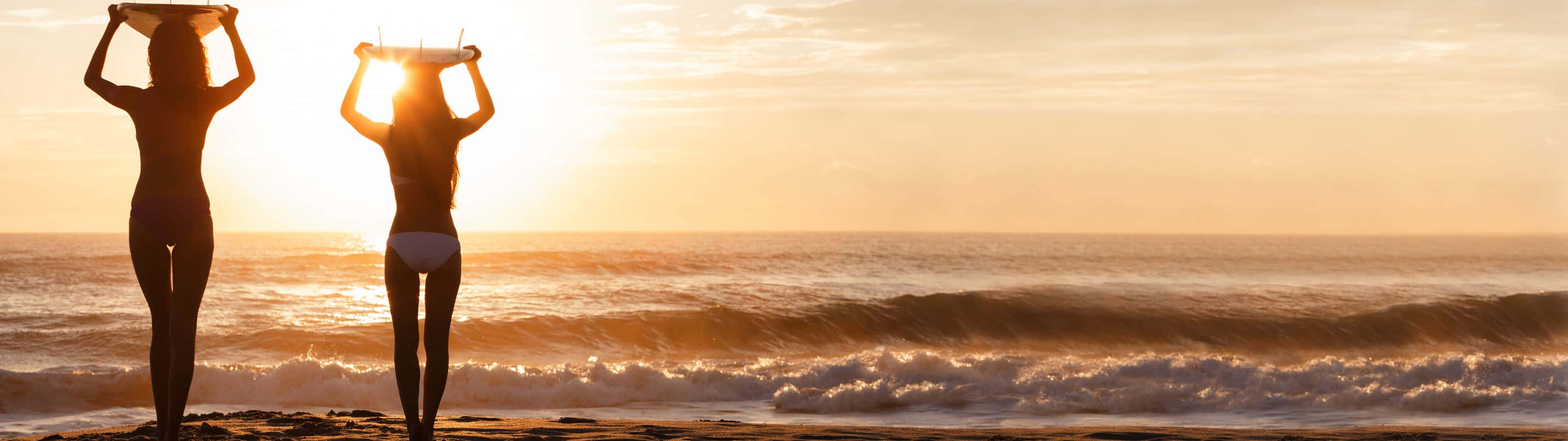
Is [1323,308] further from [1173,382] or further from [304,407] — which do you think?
[304,407]

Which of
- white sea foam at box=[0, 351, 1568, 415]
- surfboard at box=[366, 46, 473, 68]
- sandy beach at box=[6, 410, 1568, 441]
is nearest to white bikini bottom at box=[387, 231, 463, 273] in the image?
surfboard at box=[366, 46, 473, 68]

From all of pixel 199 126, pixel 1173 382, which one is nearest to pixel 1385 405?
pixel 1173 382

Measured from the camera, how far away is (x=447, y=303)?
4.50 metres

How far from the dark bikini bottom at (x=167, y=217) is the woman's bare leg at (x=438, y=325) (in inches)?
38.7

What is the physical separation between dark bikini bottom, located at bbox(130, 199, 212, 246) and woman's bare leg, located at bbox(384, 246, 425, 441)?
2.61 ft

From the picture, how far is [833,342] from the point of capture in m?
18.9

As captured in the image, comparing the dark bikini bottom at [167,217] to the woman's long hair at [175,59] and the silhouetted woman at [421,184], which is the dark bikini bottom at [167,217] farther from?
the silhouetted woman at [421,184]

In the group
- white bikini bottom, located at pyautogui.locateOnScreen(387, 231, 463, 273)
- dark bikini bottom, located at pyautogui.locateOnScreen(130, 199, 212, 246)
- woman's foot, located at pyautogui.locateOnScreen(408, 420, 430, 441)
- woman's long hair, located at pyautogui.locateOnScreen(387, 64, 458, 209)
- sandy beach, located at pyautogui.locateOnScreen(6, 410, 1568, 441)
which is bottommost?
sandy beach, located at pyautogui.locateOnScreen(6, 410, 1568, 441)

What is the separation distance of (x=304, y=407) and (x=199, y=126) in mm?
7581

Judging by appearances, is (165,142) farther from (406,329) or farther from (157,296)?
(406,329)

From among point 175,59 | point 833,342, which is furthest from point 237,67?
point 833,342

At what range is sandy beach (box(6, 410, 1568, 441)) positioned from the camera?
6879mm

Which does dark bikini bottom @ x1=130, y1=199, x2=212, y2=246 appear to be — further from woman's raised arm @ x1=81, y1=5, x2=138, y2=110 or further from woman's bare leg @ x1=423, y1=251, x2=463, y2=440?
woman's bare leg @ x1=423, y1=251, x2=463, y2=440

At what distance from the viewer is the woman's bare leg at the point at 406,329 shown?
14.4 feet
